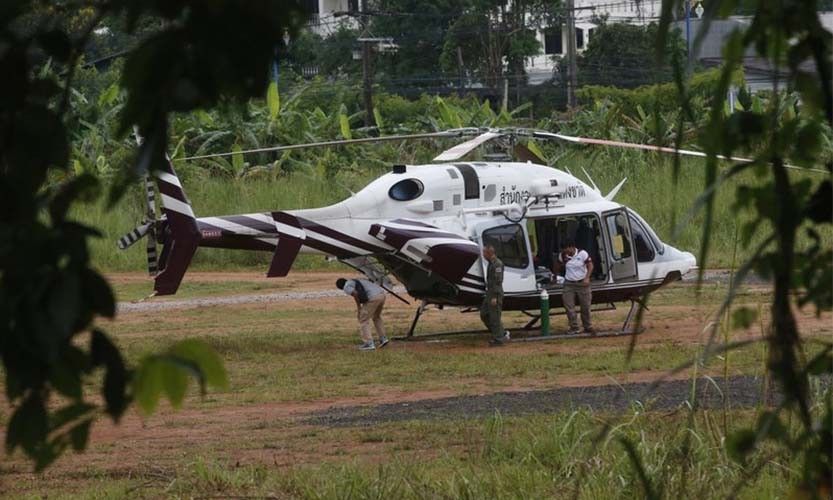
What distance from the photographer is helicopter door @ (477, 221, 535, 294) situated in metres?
17.8

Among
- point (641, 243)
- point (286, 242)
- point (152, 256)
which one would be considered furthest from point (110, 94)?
point (641, 243)

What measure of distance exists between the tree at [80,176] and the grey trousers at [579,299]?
15.8m

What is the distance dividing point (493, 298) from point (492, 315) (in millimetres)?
372

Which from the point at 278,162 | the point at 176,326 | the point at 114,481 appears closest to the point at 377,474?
the point at 114,481

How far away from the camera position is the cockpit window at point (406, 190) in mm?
17500

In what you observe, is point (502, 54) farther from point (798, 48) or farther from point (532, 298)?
point (798, 48)

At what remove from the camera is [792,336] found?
2646mm

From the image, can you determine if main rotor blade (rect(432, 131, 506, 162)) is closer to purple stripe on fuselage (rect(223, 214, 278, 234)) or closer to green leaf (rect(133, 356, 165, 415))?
purple stripe on fuselage (rect(223, 214, 278, 234))

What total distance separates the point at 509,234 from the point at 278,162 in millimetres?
15895

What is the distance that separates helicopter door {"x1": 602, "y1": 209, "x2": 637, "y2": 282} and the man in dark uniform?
5.43 ft

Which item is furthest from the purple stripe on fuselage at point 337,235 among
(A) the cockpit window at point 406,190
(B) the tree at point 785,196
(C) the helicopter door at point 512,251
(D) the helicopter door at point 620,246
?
(B) the tree at point 785,196

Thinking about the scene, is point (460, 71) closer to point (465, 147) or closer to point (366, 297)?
point (366, 297)

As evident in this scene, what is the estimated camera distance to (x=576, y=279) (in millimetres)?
17703

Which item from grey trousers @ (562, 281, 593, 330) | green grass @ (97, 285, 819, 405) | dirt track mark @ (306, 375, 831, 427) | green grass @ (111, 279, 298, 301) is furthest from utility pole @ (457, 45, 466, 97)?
dirt track mark @ (306, 375, 831, 427)
